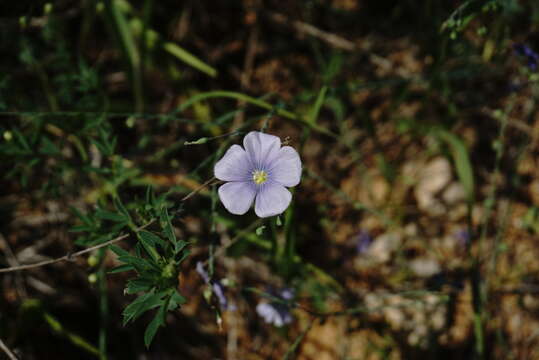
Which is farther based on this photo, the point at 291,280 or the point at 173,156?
the point at 173,156

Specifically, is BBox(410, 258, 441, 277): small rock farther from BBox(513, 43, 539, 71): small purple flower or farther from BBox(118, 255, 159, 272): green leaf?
BBox(118, 255, 159, 272): green leaf

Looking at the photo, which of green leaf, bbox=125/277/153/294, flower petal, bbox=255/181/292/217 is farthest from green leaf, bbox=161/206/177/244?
flower petal, bbox=255/181/292/217

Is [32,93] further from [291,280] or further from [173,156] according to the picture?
[291,280]

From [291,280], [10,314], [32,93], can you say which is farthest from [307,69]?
[10,314]

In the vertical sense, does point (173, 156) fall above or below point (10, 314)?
above

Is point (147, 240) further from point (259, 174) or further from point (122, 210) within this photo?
point (259, 174)

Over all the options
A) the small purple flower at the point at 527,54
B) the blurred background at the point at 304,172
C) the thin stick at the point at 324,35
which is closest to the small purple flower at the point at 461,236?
the blurred background at the point at 304,172

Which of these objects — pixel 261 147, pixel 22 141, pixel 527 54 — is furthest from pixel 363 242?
pixel 22 141
